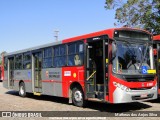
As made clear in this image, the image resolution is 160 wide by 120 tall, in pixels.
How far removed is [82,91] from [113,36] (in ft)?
9.31

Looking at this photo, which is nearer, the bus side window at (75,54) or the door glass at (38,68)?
the bus side window at (75,54)

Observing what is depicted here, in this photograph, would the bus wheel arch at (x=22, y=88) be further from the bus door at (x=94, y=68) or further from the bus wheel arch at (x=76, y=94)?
the bus door at (x=94, y=68)

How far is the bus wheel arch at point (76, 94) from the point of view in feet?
42.4

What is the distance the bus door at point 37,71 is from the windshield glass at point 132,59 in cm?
625

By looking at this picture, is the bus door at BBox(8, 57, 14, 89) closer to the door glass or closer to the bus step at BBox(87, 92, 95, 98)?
the door glass

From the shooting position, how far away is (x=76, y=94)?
1325 cm

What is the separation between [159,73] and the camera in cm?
1378

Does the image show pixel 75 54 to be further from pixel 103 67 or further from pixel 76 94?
pixel 103 67

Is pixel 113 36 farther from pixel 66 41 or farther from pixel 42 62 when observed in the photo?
pixel 42 62

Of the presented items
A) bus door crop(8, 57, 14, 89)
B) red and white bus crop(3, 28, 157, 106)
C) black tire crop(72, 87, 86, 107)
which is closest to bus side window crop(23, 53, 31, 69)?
bus door crop(8, 57, 14, 89)

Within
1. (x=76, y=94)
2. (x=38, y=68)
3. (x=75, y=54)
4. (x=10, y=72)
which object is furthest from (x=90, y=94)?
(x=10, y=72)

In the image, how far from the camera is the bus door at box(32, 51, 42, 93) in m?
16.6

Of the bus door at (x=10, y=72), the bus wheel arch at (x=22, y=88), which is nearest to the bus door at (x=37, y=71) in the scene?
the bus wheel arch at (x=22, y=88)

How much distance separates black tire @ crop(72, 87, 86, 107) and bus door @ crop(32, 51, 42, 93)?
362 centimetres
